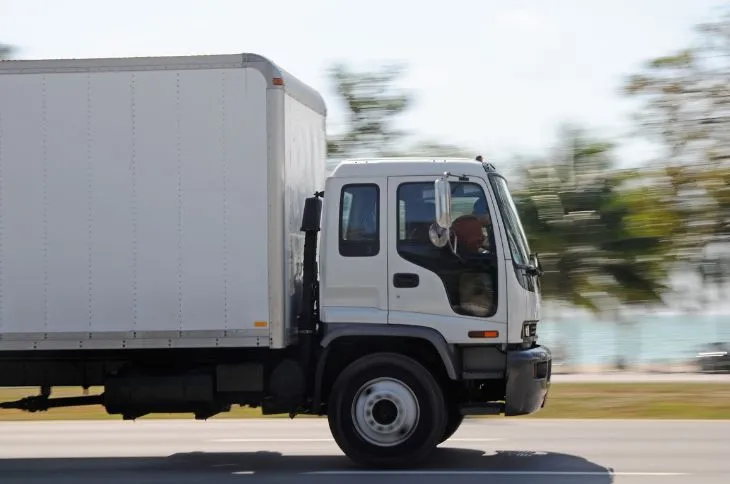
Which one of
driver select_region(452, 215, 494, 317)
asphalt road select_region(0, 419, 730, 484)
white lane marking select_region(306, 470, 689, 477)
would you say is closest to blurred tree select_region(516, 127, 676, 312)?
asphalt road select_region(0, 419, 730, 484)

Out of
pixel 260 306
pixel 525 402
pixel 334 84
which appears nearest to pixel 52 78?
pixel 260 306

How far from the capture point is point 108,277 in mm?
10961

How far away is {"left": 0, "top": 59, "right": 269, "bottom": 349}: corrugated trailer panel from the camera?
10.9m

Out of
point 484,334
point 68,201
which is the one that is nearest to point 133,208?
point 68,201

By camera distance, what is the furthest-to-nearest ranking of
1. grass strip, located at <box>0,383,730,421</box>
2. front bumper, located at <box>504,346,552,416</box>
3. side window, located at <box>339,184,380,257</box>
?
1. grass strip, located at <box>0,383,730,421</box>
2. side window, located at <box>339,184,380,257</box>
3. front bumper, located at <box>504,346,552,416</box>

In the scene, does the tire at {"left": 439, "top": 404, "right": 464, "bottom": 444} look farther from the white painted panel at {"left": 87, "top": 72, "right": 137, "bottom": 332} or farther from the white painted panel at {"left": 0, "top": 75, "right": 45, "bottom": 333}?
the white painted panel at {"left": 0, "top": 75, "right": 45, "bottom": 333}

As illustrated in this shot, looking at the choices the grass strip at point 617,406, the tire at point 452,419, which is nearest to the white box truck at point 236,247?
the tire at point 452,419

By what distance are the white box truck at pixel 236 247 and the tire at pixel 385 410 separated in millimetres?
14

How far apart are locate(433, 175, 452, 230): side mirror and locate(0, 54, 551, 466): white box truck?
0.76 ft

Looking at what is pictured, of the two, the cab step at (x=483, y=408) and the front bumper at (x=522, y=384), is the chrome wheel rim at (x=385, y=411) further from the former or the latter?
the front bumper at (x=522, y=384)

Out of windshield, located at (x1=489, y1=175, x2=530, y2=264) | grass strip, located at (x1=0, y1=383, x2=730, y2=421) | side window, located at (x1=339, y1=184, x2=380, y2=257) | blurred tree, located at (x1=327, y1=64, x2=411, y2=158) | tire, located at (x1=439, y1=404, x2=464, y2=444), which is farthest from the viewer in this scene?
blurred tree, located at (x1=327, y1=64, x2=411, y2=158)

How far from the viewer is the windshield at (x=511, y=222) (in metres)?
11.0

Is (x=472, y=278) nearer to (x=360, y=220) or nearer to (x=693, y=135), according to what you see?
(x=360, y=220)

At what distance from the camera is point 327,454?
12094mm
